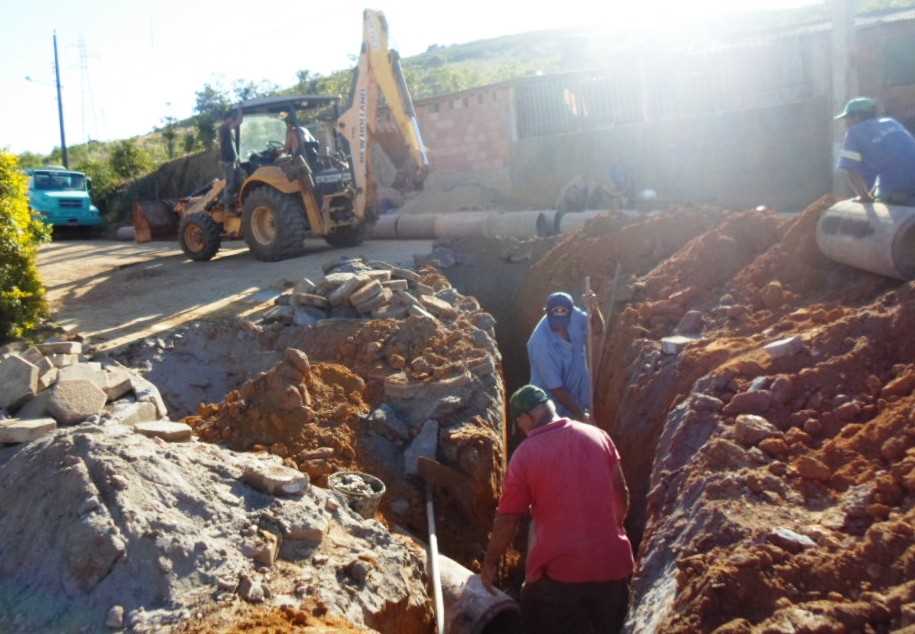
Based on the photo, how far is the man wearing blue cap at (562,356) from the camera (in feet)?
24.9

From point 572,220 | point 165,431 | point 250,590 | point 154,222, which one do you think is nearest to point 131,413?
point 165,431

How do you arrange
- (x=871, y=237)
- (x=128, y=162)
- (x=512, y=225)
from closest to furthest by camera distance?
1. (x=871, y=237)
2. (x=512, y=225)
3. (x=128, y=162)

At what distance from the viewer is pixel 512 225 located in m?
18.2

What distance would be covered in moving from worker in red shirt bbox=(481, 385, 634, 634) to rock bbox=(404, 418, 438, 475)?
8.95 feet

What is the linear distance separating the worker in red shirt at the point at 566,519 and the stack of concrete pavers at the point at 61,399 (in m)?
2.67

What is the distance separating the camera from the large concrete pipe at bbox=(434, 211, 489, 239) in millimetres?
18797

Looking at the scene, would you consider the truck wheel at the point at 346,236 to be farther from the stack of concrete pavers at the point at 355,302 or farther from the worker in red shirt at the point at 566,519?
the worker in red shirt at the point at 566,519

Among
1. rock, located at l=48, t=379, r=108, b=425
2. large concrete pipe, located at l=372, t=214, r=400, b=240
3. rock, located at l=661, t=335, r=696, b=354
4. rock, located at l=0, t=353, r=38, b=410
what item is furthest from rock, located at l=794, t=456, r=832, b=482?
large concrete pipe, located at l=372, t=214, r=400, b=240

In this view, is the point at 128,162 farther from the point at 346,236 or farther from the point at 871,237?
the point at 871,237

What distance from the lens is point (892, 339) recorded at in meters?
6.57

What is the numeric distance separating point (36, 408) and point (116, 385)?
81 centimetres

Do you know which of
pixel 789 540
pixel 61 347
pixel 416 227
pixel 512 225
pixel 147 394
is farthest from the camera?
pixel 416 227

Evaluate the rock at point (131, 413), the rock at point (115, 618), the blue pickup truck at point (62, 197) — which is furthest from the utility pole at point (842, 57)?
the blue pickup truck at point (62, 197)

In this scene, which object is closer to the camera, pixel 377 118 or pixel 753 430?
pixel 753 430
